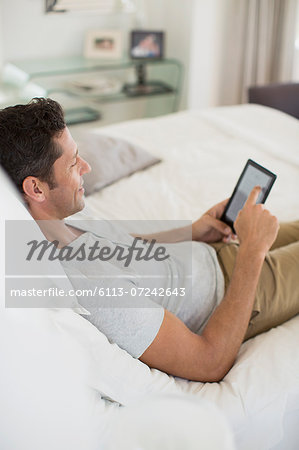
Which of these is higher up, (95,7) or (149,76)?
(95,7)

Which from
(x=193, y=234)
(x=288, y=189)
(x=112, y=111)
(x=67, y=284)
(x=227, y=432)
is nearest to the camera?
(x=227, y=432)

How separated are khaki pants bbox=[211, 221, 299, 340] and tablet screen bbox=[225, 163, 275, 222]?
0.36 ft

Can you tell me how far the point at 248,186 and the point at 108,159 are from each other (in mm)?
773

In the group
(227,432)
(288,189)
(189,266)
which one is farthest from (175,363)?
(288,189)

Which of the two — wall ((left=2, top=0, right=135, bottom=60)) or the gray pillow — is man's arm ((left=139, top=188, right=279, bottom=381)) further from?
wall ((left=2, top=0, right=135, bottom=60))

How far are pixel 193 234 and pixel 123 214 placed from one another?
0.35 metres

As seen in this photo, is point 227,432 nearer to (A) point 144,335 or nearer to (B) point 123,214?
(A) point 144,335

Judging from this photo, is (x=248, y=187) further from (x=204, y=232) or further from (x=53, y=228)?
(x=53, y=228)

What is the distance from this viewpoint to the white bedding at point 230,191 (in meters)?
1.00

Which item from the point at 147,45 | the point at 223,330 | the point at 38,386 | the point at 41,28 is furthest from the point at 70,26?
the point at 38,386

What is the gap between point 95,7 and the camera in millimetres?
3062

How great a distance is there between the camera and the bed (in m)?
0.90

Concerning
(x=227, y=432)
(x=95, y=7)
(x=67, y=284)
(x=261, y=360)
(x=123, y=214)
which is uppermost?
(x=95, y=7)

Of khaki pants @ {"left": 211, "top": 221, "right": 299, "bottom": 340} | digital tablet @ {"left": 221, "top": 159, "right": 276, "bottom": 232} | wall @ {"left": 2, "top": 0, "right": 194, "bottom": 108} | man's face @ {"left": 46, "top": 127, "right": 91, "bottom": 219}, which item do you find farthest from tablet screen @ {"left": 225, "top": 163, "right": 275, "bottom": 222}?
wall @ {"left": 2, "top": 0, "right": 194, "bottom": 108}
